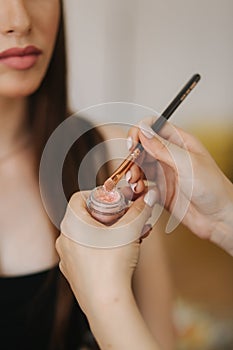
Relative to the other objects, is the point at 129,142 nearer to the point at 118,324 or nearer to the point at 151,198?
the point at 151,198

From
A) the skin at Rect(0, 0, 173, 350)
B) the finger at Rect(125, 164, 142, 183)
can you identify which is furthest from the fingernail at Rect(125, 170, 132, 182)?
the skin at Rect(0, 0, 173, 350)

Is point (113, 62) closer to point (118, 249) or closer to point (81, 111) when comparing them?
→ point (81, 111)

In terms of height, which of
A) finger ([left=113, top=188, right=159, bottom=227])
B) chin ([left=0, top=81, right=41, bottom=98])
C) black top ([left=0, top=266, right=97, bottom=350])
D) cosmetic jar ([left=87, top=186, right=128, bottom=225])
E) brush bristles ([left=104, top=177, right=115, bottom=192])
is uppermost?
chin ([left=0, top=81, right=41, bottom=98])

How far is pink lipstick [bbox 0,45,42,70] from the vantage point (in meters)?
0.66

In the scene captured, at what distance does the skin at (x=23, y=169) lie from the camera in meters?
0.67

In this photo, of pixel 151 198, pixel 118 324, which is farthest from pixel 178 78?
pixel 118 324

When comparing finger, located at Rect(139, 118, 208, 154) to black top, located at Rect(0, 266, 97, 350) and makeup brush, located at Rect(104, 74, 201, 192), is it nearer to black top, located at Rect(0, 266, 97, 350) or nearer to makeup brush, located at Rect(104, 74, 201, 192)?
makeup brush, located at Rect(104, 74, 201, 192)

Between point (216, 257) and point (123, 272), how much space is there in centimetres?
16

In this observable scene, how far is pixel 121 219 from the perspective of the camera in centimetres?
69

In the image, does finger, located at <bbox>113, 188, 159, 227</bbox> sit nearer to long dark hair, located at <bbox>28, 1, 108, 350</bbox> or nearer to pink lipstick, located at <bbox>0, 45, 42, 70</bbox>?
long dark hair, located at <bbox>28, 1, 108, 350</bbox>

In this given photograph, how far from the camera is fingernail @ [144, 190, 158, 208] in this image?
718 millimetres

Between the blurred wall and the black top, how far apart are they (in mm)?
217

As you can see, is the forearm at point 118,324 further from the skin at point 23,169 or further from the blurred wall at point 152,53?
the blurred wall at point 152,53

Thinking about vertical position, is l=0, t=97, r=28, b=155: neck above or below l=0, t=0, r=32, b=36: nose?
below
